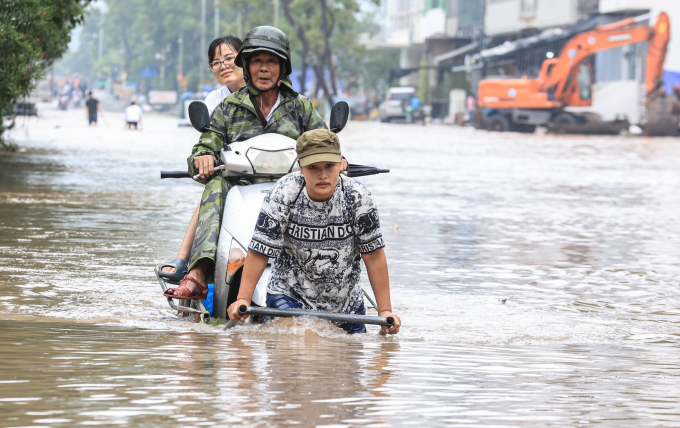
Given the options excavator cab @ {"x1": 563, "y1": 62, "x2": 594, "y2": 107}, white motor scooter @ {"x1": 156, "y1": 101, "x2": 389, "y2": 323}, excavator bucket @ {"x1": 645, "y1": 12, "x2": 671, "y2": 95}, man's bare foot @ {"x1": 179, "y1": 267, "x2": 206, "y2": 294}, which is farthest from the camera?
excavator cab @ {"x1": 563, "y1": 62, "x2": 594, "y2": 107}

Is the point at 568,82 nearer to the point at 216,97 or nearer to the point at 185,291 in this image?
the point at 216,97

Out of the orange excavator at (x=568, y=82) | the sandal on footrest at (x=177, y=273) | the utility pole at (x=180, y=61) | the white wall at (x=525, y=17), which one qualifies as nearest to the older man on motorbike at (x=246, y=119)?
the sandal on footrest at (x=177, y=273)

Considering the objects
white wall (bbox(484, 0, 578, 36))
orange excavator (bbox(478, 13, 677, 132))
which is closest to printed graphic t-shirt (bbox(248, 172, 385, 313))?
orange excavator (bbox(478, 13, 677, 132))

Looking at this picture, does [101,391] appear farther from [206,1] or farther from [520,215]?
[206,1]

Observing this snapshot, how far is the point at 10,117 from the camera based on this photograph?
2200 cm

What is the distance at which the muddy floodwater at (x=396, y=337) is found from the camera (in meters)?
4.15

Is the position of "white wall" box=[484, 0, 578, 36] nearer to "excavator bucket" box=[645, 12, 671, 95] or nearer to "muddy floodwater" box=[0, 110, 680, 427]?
"excavator bucket" box=[645, 12, 671, 95]

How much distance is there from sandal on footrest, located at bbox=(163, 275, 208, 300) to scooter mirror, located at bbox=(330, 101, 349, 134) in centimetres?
97

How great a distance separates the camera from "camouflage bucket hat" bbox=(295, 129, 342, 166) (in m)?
5.18

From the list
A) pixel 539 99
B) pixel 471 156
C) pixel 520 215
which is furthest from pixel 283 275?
pixel 539 99

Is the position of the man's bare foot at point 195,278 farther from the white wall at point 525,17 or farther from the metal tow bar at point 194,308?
the white wall at point 525,17

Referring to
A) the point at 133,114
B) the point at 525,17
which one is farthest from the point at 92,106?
the point at 525,17

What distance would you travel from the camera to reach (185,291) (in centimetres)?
600

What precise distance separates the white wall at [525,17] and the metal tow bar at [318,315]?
57289 mm
